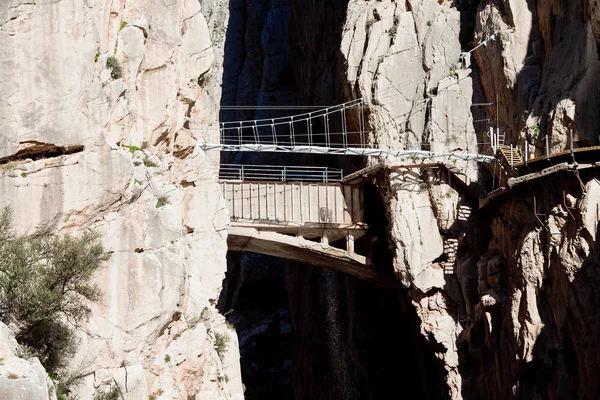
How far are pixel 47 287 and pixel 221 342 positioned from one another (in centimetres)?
1098

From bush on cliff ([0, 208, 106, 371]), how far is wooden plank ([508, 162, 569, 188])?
1484cm

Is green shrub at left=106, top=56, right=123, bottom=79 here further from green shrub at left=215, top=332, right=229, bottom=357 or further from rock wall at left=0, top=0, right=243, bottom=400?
green shrub at left=215, top=332, right=229, bottom=357

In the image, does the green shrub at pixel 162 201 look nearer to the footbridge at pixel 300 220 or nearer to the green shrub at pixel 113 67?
the green shrub at pixel 113 67

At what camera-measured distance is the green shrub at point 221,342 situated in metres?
37.4

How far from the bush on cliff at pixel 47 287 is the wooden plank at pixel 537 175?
14841 millimetres

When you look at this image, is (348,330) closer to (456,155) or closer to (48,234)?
(456,155)

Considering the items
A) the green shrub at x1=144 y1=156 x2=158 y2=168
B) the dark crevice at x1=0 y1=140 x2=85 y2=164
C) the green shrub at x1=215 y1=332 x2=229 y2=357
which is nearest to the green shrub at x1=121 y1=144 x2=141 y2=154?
the green shrub at x1=144 y1=156 x2=158 y2=168

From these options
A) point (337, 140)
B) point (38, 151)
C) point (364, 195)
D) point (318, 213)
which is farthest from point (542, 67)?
point (38, 151)

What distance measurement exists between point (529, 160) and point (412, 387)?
1325cm

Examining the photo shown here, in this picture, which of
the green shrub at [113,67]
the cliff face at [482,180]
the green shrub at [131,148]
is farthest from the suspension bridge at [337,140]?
the green shrub at [113,67]

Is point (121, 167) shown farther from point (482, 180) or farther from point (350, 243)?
point (482, 180)

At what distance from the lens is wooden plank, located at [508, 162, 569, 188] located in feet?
121

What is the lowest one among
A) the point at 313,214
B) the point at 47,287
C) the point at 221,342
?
the point at 221,342

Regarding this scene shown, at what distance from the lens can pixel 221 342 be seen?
123 feet
